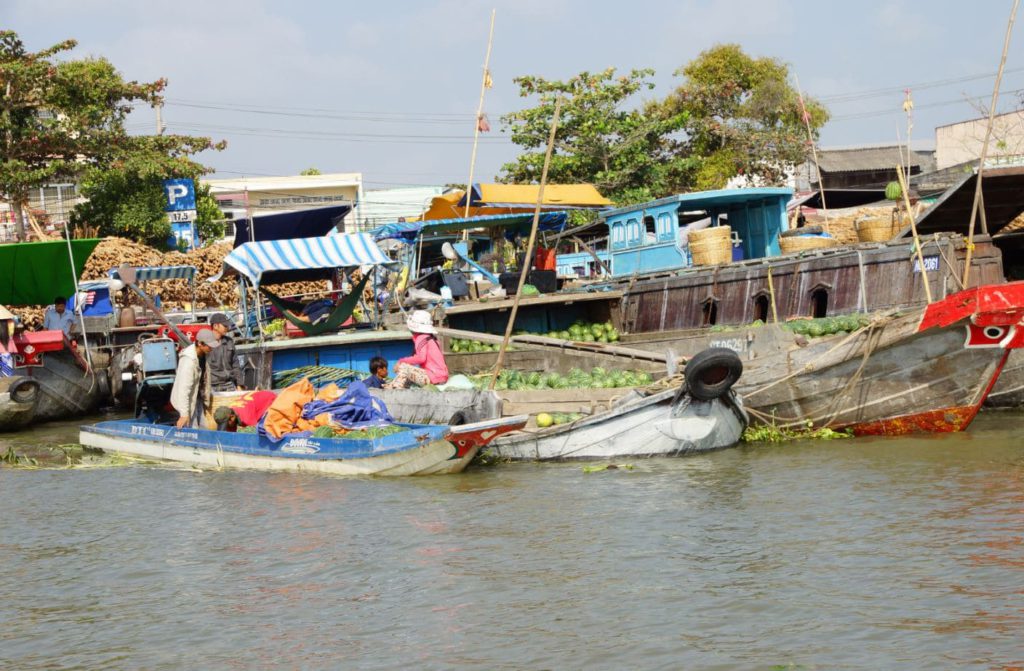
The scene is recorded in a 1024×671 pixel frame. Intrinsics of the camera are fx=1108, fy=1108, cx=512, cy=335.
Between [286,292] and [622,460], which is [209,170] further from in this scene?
[622,460]

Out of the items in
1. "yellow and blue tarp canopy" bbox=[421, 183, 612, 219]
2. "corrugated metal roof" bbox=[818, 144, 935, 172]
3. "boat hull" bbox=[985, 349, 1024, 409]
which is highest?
"corrugated metal roof" bbox=[818, 144, 935, 172]

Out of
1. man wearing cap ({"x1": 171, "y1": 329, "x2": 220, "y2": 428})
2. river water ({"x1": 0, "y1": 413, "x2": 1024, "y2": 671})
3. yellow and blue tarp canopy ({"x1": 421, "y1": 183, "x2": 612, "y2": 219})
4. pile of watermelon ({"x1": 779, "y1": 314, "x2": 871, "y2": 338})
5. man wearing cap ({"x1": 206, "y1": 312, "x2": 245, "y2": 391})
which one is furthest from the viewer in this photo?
yellow and blue tarp canopy ({"x1": 421, "y1": 183, "x2": 612, "y2": 219})

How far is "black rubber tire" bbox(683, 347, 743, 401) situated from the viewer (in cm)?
1114

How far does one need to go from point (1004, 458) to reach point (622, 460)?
3.77m

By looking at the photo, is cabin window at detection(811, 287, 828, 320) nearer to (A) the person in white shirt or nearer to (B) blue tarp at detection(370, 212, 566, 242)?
(B) blue tarp at detection(370, 212, 566, 242)

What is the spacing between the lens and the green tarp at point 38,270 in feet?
61.2

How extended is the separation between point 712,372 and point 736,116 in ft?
77.6

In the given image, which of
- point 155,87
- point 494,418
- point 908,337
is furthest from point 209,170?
point 908,337

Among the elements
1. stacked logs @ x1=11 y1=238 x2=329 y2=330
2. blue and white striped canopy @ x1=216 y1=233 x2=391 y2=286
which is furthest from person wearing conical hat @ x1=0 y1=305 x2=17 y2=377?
stacked logs @ x1=11 y1=238 x2=329 y2=330

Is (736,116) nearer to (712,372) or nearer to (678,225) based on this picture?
(678,225)

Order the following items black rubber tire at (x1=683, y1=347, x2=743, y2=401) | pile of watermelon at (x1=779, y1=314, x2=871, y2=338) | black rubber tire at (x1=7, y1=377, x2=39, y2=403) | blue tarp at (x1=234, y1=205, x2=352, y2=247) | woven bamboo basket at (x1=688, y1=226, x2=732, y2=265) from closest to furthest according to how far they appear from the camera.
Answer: black rubber tire at (x1=683, y1=347, x2=743, y2=401) → pile of watermelon at (x1=779, y1=314, x2=871, y2=338) → woven bamboo basket at (x1=688, y1=226, x2=732, y2=265) → black rubber tire at (x1=7, y1=377, x2=39, y2=403) → blue tarp at (x1=234, y1=205, x2=352, y2=247)

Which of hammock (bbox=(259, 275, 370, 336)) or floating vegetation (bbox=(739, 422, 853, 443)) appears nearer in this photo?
floating vegetation (bbox=(739, 422, 853, 443))

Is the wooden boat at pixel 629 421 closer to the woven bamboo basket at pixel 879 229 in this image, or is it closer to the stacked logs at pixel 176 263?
the woven bamboo basket at pixel 879 229

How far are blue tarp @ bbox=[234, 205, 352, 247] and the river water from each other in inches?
339
